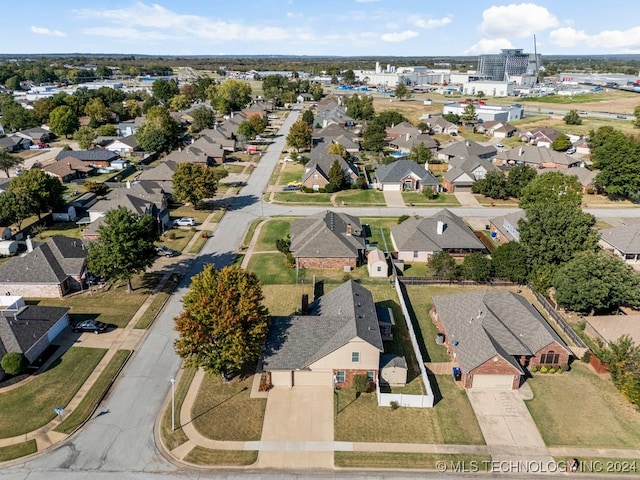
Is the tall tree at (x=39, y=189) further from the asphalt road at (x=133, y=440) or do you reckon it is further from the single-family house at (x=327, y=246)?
the single-family house at (x=327, y=246)

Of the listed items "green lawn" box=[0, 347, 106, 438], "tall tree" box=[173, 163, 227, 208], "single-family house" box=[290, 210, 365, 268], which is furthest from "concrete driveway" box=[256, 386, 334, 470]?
"tall tree" box=[173, 163, 227, 208]

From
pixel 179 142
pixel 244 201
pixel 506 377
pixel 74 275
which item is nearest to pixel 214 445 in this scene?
pixel 506 377

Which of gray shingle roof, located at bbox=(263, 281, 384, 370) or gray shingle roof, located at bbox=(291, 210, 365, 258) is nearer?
gray shingle roof, located at bbox=(263, 281, 384, 370)

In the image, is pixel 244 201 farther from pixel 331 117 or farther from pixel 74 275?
pixel 331 117

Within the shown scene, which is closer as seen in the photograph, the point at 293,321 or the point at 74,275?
the point at 293,321

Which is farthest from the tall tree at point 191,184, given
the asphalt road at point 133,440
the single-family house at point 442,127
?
the single-family house at point 442,127

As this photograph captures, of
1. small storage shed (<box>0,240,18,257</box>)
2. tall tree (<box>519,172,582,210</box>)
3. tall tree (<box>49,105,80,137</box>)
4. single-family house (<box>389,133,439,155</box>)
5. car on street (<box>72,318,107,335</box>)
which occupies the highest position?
tall tree (<box>49,105,80,137</box>)

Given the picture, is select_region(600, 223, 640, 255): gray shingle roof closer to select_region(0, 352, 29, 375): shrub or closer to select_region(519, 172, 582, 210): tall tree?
select_region(519, 172, 582, 210): tall tree
